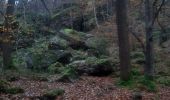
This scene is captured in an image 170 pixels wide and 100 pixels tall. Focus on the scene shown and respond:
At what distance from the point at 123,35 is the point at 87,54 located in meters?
10.4

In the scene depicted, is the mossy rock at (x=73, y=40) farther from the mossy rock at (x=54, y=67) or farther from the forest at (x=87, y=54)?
the mossy rock at (x=54, y=67)

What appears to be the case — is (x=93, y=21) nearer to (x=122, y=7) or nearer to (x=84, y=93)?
(x=122, y=7)

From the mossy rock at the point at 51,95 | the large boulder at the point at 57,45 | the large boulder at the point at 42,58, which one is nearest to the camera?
the mossy rock at the point at 51,95

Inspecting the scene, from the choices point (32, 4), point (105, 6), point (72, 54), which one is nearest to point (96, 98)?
point (72, 54)

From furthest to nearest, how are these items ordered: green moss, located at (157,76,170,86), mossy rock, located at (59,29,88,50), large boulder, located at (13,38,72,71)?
mossy rock, located at (59,29,88,50) < large boulder, located at (13,38,72,71) < green moss, located at (157,76,170,86)

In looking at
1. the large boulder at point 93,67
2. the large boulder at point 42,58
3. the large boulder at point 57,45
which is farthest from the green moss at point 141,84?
the large boulder at point 57,45

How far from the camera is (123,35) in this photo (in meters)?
16.0

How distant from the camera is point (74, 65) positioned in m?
21.4

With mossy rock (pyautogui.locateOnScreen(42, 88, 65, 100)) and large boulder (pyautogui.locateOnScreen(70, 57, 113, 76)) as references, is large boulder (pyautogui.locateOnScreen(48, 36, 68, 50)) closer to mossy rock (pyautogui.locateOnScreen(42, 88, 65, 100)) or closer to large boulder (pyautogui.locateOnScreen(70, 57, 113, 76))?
large boulder (pyautogui.locateOnScreen(70, 57, 113, 76))

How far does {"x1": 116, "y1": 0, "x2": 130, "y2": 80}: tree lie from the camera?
15867mm

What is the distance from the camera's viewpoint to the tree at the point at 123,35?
15.9 metres

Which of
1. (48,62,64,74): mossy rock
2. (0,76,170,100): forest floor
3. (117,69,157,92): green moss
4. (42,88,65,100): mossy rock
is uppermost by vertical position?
(42,88,65,100): mossy rock

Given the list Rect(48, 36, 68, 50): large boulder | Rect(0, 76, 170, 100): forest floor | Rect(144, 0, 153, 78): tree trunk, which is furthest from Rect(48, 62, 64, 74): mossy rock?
Rect(144, 0, 153, 78): tree trunk

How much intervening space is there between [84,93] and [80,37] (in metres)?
16.0
